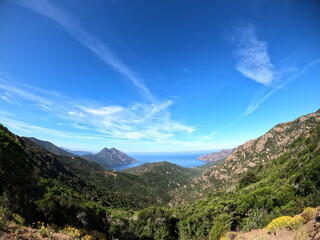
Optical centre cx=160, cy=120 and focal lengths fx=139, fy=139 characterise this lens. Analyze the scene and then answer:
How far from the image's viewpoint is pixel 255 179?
140ft

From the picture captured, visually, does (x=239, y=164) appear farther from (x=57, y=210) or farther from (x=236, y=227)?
(x=57, y=210)

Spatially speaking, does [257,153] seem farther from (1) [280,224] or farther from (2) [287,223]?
(2) [287,223]

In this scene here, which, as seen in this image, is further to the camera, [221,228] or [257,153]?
[257,153]

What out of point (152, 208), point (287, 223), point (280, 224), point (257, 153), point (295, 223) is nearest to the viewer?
point (295, 223)

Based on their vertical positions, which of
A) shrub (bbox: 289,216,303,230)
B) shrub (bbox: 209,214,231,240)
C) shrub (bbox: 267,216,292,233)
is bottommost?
shrub (bbox: 209,214,231,240)

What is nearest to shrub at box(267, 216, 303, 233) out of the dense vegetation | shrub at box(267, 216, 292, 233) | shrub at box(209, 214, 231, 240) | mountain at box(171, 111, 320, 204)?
shrub at box(267, 216, 292, 233)

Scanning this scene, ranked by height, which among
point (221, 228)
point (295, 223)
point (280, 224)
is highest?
point (295, 223)

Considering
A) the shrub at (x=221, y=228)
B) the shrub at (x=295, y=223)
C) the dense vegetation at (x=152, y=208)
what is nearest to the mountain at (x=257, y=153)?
the dense vegetation at (x=152, y=208)

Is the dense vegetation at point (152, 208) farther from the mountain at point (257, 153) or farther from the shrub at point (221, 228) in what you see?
the mountain at point (257, 153)

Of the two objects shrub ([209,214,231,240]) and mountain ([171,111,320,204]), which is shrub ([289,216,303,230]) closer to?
shrub ([209,214,231,240])

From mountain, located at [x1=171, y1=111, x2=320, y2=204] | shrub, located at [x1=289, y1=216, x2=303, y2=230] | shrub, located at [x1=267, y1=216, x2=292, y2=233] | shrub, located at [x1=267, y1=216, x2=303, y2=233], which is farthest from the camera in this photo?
mountain, located at [x1=171, y1=111, x2=320, y2=204]

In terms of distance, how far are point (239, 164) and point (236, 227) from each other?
136507mm

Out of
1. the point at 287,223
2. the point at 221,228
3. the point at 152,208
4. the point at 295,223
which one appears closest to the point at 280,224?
the point at 287,223

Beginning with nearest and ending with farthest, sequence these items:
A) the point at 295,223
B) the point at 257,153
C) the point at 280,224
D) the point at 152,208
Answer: the point at 295,223 → the point at 280,224 → the point at 152,208 → the point at 257,153
